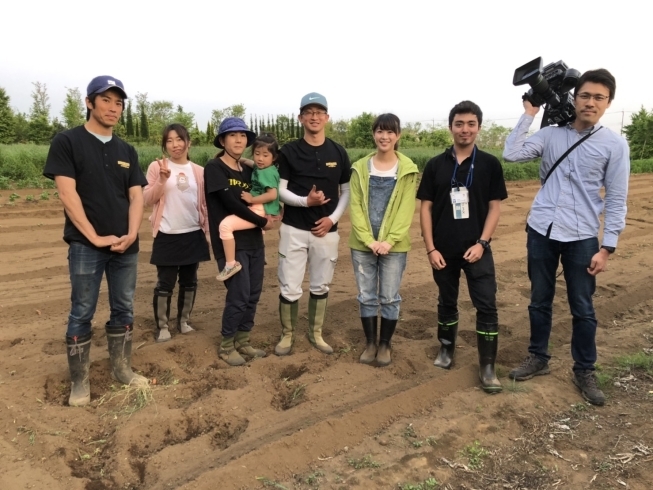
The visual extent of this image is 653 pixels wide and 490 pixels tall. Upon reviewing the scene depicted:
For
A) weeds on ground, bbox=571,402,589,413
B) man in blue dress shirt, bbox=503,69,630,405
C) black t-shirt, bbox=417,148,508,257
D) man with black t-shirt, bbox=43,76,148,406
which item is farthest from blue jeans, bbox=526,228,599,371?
man with black t-shirt, bbox=43,76,148,406

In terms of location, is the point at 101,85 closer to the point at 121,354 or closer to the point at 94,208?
the point at 94,208

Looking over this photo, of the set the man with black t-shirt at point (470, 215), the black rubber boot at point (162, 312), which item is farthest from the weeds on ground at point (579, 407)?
the black rubber boot at point (162, 312)

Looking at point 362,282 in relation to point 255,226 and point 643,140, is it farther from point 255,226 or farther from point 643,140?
point 643,140

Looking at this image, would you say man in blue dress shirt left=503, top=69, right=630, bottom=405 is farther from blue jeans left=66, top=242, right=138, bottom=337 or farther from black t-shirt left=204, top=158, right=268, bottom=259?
blue jeans left=66, top=242, right=138, bottom=337

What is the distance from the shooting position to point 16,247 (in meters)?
6.97

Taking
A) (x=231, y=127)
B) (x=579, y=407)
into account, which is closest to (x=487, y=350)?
(x=579, y=407)

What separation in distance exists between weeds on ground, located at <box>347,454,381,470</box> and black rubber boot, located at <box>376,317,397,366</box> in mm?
1163

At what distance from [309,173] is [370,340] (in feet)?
4.42

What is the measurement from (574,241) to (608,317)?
2217mm

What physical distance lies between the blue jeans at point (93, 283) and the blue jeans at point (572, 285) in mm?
2628

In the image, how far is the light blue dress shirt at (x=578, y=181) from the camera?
9.87 feet

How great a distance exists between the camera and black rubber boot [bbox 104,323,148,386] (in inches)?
127

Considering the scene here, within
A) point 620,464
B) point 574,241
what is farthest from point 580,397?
point 574,241

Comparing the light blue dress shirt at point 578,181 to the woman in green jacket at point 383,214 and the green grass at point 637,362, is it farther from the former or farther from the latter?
the green grass at point 637,362
